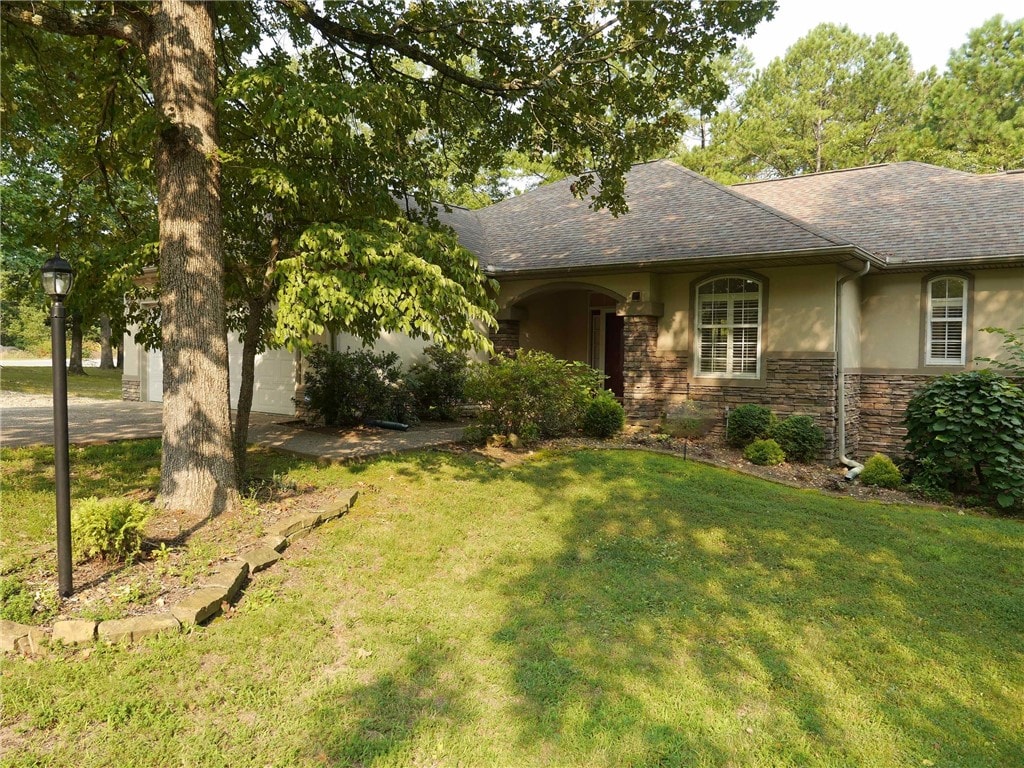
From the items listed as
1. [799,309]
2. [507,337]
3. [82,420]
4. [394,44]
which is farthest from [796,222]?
[82,420]

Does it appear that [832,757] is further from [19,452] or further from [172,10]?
[19,452]

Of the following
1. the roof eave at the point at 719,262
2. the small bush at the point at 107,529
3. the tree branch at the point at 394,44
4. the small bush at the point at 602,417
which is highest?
the tree branch at the point at 394,44

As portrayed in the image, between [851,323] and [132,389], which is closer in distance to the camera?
[851,323]

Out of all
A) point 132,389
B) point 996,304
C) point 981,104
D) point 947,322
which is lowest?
point 132,389

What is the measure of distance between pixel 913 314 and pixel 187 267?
1143 centimetres

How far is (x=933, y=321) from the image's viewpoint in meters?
10.8

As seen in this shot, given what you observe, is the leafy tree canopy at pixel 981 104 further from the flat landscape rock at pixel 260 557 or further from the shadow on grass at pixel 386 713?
the shadow on grass at pixel 386 713

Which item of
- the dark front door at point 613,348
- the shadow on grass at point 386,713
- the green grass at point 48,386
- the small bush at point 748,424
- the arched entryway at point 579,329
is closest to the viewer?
Answer: the shadow on grass at point 386,713

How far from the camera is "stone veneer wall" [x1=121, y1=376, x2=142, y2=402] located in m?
14.7

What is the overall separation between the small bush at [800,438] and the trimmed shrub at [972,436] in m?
1.33

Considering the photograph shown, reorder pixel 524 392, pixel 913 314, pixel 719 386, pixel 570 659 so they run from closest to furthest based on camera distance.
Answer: pixel 570 659, pixel 524 392, pixel 913 314, pixel 719 386

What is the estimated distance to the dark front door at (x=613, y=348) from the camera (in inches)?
575

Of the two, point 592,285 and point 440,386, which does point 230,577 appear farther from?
point 592,285

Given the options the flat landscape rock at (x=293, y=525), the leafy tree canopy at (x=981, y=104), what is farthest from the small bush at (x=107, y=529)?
the leafy tree canopy at (x=981, y=104)
